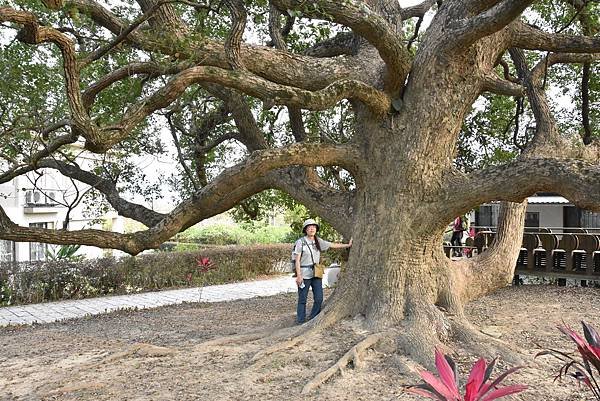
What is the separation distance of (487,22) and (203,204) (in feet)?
13.2

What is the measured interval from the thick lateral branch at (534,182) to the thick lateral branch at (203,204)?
1493 millimetres

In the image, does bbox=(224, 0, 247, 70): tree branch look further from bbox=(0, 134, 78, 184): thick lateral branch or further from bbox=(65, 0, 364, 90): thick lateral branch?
bbox=(0, 134, 78, 184): thick lateral branch

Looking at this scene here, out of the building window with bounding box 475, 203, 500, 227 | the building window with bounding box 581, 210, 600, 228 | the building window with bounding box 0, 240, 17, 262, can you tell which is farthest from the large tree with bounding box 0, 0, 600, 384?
the building window with bounding box 0, 240, 17, 262

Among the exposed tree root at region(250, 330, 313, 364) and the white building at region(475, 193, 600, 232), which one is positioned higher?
the white building at region(475, 193, 600, 232)

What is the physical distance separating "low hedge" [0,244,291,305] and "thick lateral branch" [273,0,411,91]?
9325mm

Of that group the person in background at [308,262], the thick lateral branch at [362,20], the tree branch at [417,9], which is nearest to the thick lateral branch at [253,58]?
Answer: the thick lateral branch at [362,20]

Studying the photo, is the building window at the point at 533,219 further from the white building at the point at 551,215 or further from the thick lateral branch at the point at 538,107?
the thick lateral branch at the point at 538,107

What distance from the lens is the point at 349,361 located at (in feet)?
17.5

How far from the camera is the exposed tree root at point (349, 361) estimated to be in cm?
488

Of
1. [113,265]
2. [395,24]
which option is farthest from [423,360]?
[113,265]

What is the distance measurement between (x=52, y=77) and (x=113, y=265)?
23.5ft

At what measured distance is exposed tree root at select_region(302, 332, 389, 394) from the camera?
16.0 ft

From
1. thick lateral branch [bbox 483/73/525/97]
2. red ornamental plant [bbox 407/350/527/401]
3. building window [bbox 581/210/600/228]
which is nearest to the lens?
red ornamental plant [bbox 407/350/527/401]

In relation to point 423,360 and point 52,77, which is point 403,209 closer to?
point 423,360
